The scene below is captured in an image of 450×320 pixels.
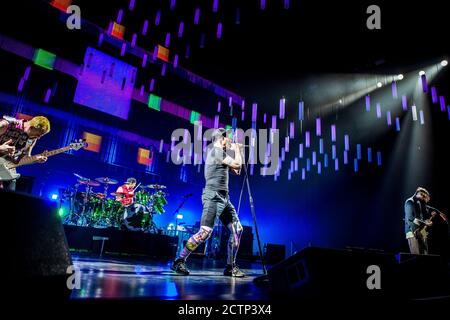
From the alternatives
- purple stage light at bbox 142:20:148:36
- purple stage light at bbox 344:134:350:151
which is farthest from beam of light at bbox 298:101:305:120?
purple stage light at bbox 142:20:148:36

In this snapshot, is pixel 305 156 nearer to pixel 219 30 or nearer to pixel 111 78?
pixel 219 30

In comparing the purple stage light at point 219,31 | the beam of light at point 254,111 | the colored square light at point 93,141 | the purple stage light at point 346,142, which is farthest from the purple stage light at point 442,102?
the colored square light at point 93,141

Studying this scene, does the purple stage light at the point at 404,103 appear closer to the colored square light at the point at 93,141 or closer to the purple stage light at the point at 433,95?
the purple stage light at the point at 433,95

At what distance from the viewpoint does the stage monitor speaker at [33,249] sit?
1.15 m

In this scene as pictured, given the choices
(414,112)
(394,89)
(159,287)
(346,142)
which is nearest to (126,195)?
(159,287)

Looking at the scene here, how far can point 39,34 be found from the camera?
10625 millimetres

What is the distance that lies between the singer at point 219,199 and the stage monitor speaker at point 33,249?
194cm

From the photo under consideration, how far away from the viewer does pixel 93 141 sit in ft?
37.8

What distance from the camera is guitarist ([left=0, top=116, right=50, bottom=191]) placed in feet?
12.6

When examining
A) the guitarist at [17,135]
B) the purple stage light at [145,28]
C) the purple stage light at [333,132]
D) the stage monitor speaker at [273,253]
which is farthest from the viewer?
the purple stage light at [333,132]

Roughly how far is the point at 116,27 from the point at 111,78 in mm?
2102

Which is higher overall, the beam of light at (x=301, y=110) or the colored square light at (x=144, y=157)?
the beam of light at (x=301, y=110)

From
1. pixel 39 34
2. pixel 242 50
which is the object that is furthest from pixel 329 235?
pixel 39 34

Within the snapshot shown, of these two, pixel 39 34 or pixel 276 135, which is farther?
pixel 276 135
